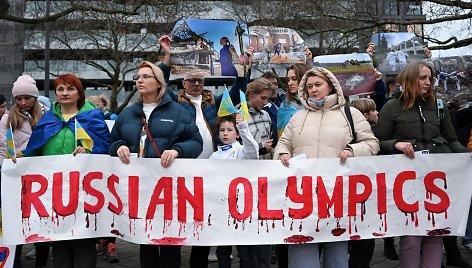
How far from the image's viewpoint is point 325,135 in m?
3.65

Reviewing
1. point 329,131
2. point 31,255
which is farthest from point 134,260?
→ point 329,131

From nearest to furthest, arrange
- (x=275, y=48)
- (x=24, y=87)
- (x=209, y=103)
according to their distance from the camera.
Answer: (x=24, y=87)
(x=209, y=103)
(x=275, y=48)

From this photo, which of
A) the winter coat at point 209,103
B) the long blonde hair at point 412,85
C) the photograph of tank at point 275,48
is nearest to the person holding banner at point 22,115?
the winter coat at point 209,103

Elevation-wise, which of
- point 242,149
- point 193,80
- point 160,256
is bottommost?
point 160,256

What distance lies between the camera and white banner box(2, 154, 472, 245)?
3766 mm

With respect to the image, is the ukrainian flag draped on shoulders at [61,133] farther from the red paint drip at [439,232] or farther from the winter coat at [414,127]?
the red paint drip at [439,232]

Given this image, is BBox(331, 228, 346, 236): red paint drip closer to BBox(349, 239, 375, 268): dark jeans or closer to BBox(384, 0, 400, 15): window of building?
BBox(349, 239, 375, 268): dark jeans

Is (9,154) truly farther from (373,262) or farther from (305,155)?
(373,262)

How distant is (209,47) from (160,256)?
6.31 feet

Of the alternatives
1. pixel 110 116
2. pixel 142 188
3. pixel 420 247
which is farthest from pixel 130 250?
pixel 420 247

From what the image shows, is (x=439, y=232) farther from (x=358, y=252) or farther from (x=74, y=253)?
(x=74, y=253)

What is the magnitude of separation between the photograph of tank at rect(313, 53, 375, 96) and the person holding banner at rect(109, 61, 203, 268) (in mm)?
1986

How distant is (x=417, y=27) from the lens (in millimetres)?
11664

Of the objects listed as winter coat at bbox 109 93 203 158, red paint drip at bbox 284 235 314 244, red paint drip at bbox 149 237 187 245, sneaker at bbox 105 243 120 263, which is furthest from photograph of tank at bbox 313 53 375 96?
sneaker at bbox 105 243 120 263
